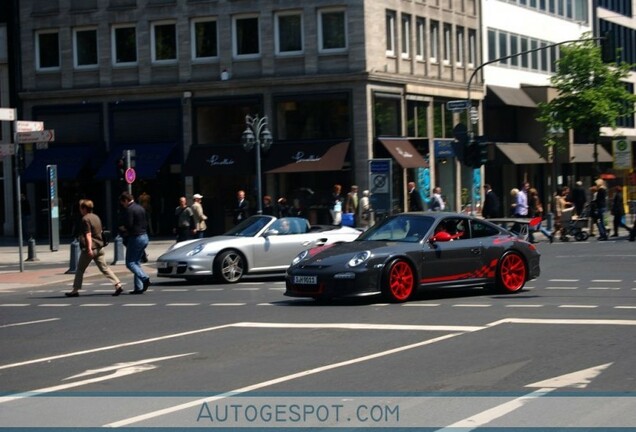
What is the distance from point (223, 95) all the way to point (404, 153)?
7.42 metres

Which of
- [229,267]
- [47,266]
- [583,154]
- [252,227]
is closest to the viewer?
[229,267]

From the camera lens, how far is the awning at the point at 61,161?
51.2 m

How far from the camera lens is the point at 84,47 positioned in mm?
52688

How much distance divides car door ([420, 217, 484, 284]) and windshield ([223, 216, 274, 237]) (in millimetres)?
6686

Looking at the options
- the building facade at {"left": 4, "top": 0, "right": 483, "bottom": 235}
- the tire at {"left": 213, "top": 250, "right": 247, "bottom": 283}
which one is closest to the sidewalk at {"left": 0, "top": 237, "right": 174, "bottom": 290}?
the building facade at {"left": 4, "top": 0, "right": 483, "bottom": 235}

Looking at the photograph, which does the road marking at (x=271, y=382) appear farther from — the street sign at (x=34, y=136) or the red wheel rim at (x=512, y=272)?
the street sign at (x=34, y=136)

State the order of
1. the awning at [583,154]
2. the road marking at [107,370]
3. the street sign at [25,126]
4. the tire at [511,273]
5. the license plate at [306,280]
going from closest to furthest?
the road marking at [107,370] < the license plate at [306,280] < the tire at [511,273] < the street sign at [25,126] < the awning at [583,154]

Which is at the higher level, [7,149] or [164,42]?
[164,42]

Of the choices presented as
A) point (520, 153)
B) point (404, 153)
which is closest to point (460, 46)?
point (520, 153)

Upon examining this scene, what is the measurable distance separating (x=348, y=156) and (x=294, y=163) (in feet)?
6.77

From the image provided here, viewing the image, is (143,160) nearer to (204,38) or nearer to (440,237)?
(204,38)

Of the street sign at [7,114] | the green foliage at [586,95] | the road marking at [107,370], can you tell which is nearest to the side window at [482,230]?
the road marking at [107,370]

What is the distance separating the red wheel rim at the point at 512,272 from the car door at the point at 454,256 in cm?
51

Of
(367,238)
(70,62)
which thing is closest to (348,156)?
(70,62)
